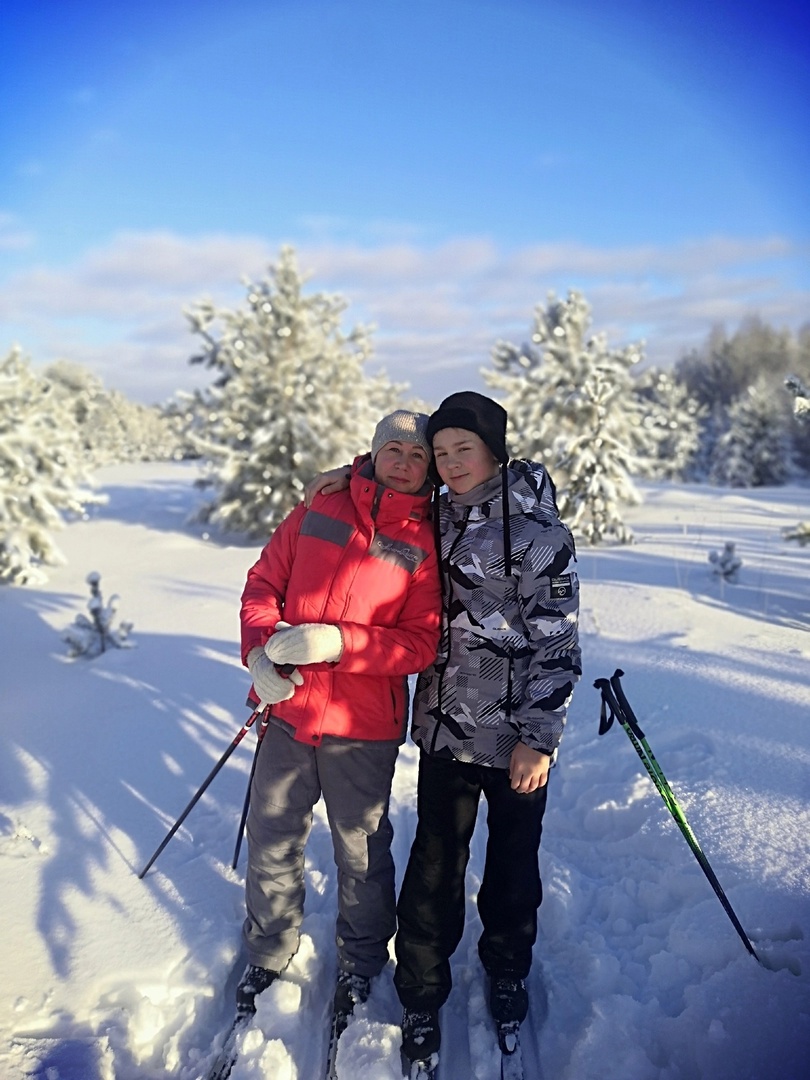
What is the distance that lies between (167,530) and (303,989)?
15.4m

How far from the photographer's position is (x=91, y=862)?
320 cm

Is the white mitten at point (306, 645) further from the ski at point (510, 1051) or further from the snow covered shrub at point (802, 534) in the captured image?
the snow covered shrub at point (802, 534)

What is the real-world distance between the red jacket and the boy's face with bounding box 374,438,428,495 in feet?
0.17

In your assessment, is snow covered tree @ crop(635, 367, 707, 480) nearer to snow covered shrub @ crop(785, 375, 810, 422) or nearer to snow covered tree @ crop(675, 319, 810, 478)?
snow covered tree @ crop(675, 319, 810, 478)

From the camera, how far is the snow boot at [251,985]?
2445 millimetres

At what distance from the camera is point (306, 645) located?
2.24 metres

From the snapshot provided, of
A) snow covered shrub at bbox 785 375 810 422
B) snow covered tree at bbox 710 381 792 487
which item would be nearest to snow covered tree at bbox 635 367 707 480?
snow covered tree at bbox 710 381 792 487

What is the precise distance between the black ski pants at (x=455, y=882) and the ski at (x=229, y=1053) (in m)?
0.57

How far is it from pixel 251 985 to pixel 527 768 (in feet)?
4.56

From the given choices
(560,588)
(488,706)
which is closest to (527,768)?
(488,706)

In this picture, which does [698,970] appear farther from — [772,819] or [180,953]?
[180,953]

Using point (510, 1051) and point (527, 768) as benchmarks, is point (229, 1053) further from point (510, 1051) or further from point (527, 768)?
point (527, 768)

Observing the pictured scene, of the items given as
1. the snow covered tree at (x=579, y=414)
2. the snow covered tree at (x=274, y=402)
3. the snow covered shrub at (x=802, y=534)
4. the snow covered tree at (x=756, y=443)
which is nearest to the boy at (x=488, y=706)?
the snow covered shrub at (x=802, y=534)

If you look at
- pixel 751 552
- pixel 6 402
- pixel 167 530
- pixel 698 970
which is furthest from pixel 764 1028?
pixel 167 530
